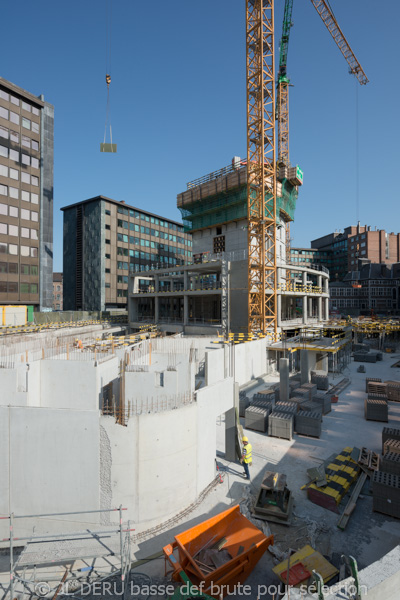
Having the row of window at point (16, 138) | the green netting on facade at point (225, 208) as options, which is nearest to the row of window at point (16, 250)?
the row of window at point (16, 138)

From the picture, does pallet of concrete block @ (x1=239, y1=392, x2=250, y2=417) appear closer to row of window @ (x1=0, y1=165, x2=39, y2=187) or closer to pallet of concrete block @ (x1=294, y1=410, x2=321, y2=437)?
pallet of concrete block @ (x1=294, y1=410, x2=321, y2=437)

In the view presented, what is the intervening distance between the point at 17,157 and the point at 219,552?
47840mm

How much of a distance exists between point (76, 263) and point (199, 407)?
5843cm

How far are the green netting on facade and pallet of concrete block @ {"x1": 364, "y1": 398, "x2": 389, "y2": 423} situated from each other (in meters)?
30.1

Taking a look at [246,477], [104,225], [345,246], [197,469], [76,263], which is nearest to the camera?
[197,469]

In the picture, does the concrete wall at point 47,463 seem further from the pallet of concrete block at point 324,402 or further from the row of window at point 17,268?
the row of window at point 17,268

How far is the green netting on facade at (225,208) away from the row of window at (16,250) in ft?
Answer: 72.4

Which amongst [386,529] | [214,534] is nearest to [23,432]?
[214,534]

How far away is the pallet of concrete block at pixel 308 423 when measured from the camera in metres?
12.6

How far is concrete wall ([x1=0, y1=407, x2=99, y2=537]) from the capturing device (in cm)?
786

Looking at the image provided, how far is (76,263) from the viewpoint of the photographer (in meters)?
61.4

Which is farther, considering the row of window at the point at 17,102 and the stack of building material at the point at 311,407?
the row of window at the point at 17,102

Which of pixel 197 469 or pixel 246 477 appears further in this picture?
pixel 246 477

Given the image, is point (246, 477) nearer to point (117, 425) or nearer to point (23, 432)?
point (117, 425)
